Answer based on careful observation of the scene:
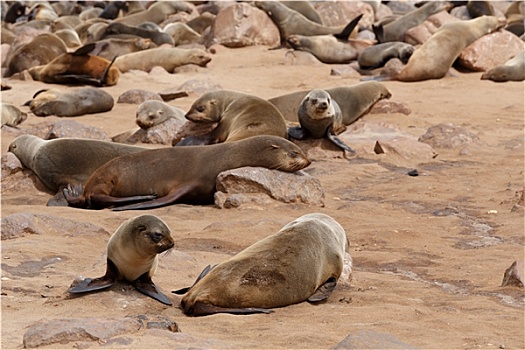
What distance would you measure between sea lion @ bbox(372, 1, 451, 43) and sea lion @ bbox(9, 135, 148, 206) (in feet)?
32.1

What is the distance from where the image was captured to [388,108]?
1115cm

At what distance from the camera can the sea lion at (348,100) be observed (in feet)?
34.1

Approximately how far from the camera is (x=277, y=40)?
17.5 metres

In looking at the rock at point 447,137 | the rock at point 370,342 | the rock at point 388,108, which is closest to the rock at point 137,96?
the rock at point 388,108

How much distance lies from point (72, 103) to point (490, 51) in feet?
22.0

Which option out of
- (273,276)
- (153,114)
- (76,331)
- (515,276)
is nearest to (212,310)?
(273,276)

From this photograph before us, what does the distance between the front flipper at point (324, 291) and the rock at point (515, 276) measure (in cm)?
90

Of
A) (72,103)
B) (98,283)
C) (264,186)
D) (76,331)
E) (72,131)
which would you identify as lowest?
(72,103)

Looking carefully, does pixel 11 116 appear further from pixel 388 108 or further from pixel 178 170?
pixel 388 108

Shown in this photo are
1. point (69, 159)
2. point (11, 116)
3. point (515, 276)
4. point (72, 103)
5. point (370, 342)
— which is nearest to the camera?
point (370, 342)

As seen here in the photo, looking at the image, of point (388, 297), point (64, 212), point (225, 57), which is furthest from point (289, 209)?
point (225, 57)

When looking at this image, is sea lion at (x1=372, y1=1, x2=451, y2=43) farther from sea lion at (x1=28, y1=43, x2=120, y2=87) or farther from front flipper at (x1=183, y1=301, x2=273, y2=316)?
front flipper at (x1=183, y1=301, x2=273, y2=316)

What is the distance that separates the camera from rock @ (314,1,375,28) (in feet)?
63.7

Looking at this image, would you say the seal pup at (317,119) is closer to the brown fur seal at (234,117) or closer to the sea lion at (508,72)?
the brown fur seal at (234,117)
